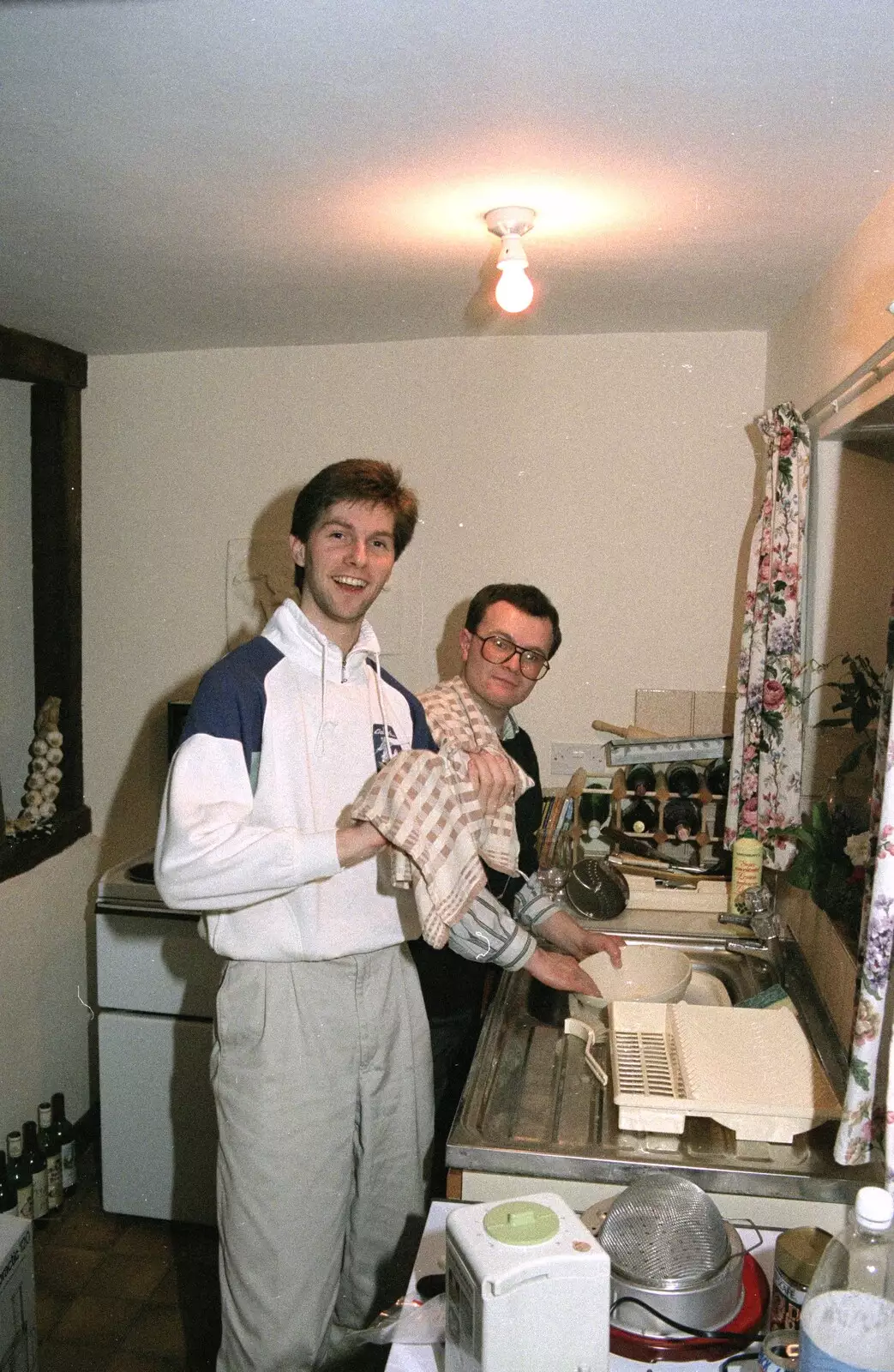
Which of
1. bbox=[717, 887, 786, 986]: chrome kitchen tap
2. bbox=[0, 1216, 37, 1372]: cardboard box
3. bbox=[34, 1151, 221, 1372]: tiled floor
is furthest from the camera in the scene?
bbox=[34, 1151, 221, 1372]: tiled floor

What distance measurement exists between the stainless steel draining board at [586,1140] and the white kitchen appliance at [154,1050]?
121cm

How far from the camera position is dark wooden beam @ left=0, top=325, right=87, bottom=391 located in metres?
2.92

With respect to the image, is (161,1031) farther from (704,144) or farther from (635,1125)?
Answer: (704,144)

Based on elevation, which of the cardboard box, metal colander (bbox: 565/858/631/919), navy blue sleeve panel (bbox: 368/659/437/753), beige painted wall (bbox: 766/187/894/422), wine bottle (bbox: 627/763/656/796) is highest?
beige painted wall (bbox: 766/187/894/422)

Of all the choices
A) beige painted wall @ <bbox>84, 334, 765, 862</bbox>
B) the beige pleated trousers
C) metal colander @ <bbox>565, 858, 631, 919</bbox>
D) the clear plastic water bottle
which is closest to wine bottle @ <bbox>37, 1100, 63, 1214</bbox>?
beige painted wall @ <bbox>84, 334, 765, 862</bbox>

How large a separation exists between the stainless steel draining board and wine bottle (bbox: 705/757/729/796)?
1.15 meters

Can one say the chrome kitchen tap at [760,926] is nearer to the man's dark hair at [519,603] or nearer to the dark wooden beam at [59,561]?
the man's dark hair at [519,603]

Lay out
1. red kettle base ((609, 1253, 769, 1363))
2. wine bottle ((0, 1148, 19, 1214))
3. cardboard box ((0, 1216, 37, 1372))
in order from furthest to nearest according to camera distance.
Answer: wine bottle ((0, 1148, 19, 1214))
cardboard box ((0, 1216, 37, 1372))
red kettle base ((609, 1253, 769, 1363))

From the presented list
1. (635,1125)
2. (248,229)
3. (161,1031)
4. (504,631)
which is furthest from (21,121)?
(161,1031)

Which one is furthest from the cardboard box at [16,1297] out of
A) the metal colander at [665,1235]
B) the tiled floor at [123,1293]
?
the metal colander at [665,1235]

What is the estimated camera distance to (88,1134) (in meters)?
3.29

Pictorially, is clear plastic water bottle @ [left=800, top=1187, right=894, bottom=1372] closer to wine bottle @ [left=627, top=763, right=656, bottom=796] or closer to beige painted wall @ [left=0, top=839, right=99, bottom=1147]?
wine bottle @ [left=627, top=763, right=656, bottom=796]

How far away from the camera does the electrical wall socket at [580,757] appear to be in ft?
10.5

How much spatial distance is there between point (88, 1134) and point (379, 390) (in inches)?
93.8
